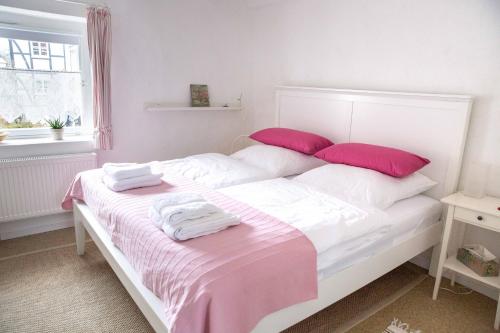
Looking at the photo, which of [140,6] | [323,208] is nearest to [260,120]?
[140,6]

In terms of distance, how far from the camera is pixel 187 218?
156 centimetres

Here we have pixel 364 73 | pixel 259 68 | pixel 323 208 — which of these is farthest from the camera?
pixel 259 68

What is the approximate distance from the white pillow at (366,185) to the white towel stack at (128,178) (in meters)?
1.10

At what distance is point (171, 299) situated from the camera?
1303 mm

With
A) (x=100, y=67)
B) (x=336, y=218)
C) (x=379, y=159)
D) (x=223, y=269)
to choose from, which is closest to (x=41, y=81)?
(x=100, y=67)

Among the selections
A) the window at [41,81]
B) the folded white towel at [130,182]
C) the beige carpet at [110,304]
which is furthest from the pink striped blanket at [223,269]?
the window at [41,81]

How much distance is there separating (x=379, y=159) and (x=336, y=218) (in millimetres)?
732

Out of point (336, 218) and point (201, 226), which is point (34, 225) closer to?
point (201, 226)

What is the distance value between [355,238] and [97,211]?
154cm

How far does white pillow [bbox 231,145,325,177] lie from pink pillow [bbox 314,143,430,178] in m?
0.34

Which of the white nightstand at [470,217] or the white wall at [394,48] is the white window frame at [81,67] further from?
the white nightstand at [470,217]

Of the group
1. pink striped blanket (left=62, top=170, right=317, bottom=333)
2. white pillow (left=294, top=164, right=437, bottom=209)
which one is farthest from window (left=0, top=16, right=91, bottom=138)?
white pillow (left=294, top=164, right=437, bottom=209)

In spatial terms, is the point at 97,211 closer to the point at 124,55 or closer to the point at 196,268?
the point at 196,268

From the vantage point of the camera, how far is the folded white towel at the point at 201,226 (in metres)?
1.50
